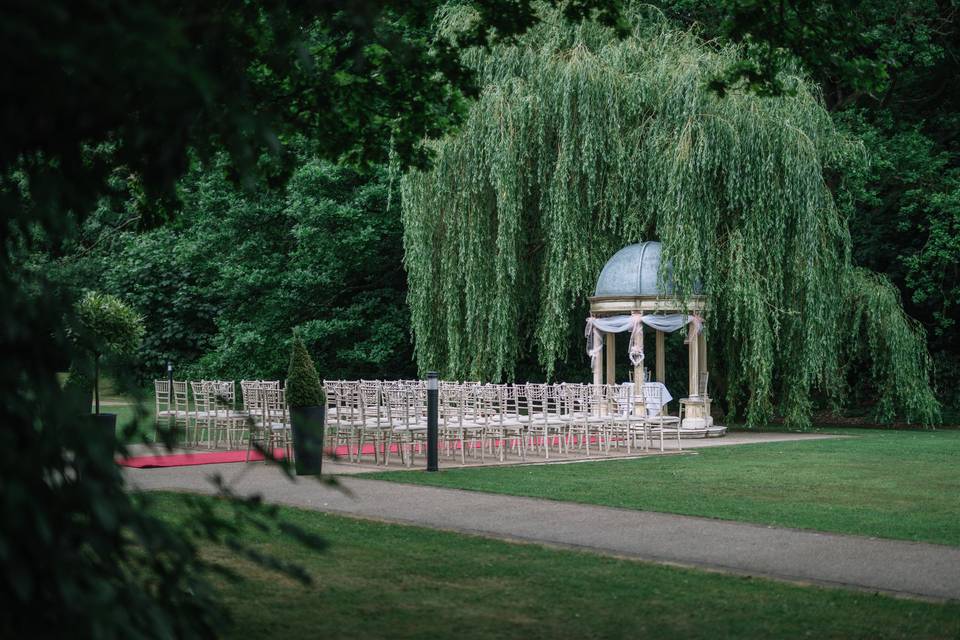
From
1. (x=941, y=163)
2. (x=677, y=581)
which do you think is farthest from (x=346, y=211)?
(x=677, y=581)

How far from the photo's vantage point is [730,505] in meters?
11.9

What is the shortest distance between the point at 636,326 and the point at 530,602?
16200 millimetres

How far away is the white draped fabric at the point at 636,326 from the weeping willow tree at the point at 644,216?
1.77 ft

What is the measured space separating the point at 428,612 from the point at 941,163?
81.7ft

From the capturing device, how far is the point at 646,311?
2320 cm

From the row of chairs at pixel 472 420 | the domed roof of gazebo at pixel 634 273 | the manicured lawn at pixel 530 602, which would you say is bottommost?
the manicured lawn at pixel 530 602

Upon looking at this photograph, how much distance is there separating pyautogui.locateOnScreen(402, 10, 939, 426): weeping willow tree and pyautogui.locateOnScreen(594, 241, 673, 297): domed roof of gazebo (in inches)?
16.9

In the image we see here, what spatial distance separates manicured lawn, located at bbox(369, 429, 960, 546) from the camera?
10930mm

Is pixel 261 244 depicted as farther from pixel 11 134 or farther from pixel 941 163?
pixel 11 134

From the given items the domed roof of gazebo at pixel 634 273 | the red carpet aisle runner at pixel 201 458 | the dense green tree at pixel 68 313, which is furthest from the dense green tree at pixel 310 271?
the dense green tree at pixel 68 313

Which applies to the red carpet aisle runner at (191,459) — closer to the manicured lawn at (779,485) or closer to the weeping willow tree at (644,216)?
the manicured lawn at (779,485)

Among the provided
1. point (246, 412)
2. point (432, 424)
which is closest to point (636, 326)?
point (432, 424)

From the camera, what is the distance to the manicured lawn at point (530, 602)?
6.33m

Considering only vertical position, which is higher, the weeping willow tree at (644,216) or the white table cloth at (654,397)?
the weeping willow tree at (644,216)
